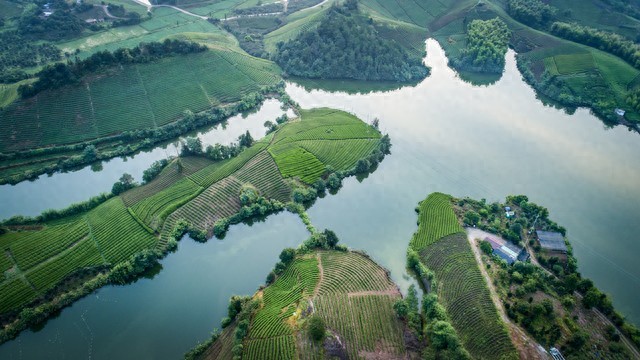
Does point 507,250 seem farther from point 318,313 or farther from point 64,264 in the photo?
point 64,264

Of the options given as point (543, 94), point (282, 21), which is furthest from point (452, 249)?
point (282, 21)

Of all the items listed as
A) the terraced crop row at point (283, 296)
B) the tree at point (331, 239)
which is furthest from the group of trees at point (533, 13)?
the terraced crop row at point (283, 296)

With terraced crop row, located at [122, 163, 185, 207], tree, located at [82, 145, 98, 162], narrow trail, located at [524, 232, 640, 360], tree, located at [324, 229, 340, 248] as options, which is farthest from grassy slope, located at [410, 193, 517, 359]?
tree, located at [82, 145, 98, 162]

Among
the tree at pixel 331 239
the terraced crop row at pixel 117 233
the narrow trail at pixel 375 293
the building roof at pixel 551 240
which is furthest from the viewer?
the building roof at pixel 551 240

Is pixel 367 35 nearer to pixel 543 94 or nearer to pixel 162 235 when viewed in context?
pixel 543 94

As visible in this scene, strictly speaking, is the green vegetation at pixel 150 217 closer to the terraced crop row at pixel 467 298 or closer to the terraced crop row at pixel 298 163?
the terraced crop row at pixel 298 163

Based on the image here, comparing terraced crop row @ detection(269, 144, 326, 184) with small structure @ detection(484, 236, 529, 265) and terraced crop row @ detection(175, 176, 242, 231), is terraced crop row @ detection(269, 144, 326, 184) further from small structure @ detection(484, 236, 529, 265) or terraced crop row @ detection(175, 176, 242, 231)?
small structure @ detection(484, 236, 529, 265)
